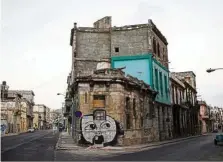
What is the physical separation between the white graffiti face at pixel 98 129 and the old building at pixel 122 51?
30.8 ft

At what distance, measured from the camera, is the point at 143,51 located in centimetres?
Answer: 3400

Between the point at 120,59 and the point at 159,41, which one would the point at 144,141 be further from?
the point at 159,41

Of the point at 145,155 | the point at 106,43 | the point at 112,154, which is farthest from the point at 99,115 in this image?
the point at 106,43

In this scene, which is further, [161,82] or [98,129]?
[161,82]

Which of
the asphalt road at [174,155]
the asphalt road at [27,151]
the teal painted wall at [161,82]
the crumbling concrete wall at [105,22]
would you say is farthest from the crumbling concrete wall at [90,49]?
the asphalt road at [174,155]

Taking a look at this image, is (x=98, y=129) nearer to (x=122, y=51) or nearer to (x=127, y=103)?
(x=127, y=103)

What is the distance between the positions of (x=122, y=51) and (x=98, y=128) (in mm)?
12631

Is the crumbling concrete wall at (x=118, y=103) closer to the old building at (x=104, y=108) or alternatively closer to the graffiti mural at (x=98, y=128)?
the old building at (x=104, y=108)

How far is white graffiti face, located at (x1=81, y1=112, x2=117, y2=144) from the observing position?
24047mm

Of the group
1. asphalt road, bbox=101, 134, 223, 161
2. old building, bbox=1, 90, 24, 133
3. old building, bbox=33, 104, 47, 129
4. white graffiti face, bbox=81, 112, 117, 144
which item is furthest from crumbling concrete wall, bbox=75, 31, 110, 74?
old building, bbox=33, 104, 47, 129

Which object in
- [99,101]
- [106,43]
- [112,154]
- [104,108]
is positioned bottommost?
[112,154]

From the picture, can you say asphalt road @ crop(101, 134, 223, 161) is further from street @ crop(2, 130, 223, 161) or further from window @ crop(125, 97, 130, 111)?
window @ crop(125, 97, 130, 111)

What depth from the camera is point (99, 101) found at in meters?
24.6

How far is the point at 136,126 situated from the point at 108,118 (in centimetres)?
391
